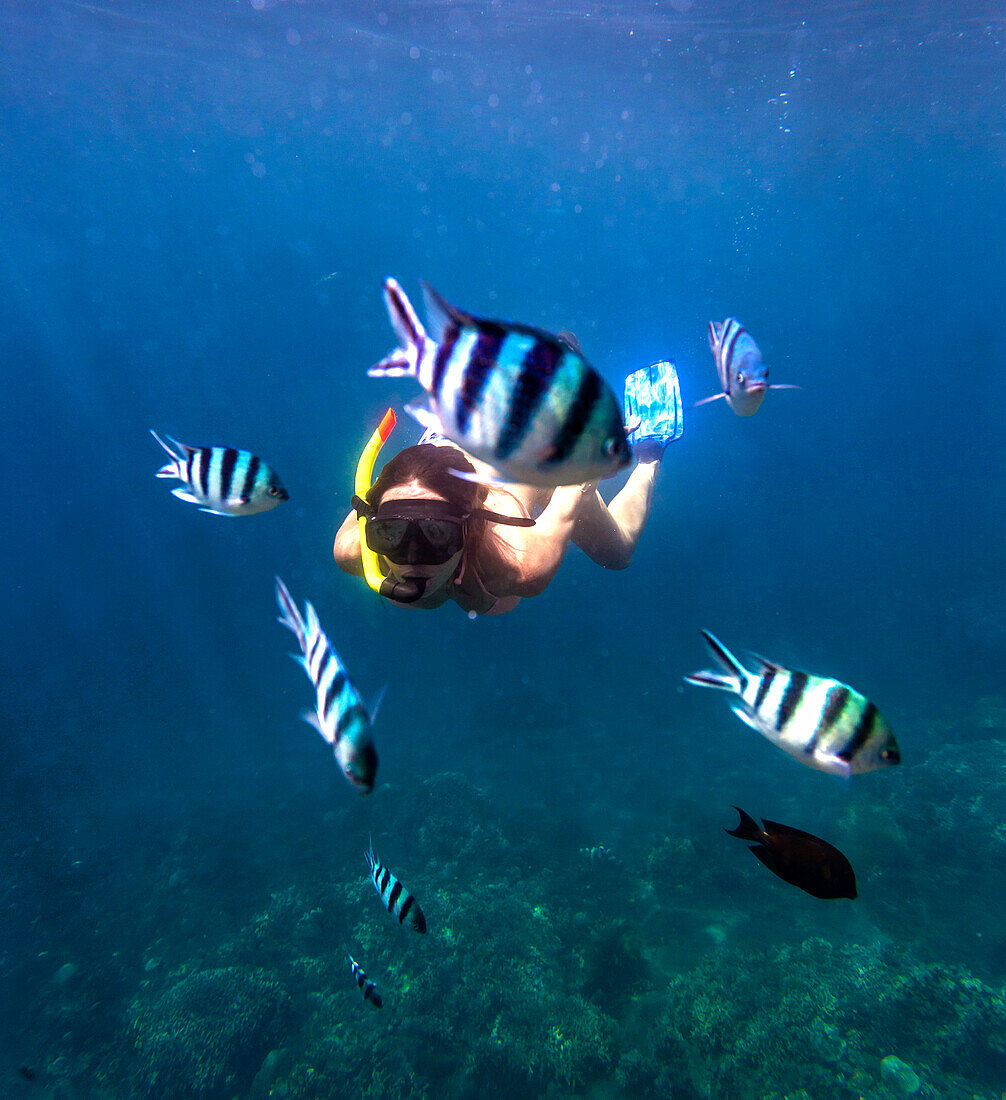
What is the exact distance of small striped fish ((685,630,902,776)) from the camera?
64.9 inches

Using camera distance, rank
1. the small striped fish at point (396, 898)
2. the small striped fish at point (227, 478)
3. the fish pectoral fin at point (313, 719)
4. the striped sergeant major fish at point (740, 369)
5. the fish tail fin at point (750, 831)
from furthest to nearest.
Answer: the small striped fish at point (396, 898) < the small striped fish at point (227, 478) < the fish tail fin at point (750, 831) < the striped sergeant major fish at point (740, 369) < the fish pectoral fin at point (313, 719)

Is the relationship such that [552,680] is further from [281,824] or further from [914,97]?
[914,97]

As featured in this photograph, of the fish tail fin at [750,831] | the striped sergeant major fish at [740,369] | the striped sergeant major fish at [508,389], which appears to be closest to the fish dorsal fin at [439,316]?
the striped sergeant major fish at [508,389]

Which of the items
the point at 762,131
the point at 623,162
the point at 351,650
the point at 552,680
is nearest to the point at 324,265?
the point at 623,162

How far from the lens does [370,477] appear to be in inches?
142

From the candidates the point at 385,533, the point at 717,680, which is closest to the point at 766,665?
the point at 717,680

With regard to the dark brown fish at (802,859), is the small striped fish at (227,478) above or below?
above

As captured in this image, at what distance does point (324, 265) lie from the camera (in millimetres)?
53844

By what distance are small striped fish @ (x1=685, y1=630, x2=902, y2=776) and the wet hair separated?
1.79 meters

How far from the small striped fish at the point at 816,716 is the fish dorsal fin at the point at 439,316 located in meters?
1.21

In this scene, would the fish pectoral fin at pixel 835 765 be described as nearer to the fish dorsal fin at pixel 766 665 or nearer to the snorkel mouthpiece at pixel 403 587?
the fish dorsal fin at pixel 766 665

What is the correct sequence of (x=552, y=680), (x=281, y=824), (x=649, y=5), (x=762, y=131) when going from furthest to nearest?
(x=762, y=131) → (x=552, y=680) → (x=649, y=5) → (x=281, y=824)

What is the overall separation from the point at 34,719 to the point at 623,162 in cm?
4044

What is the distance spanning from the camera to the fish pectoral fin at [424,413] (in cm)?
102
